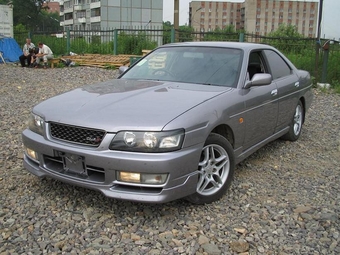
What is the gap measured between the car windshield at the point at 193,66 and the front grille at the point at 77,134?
58.0 inches

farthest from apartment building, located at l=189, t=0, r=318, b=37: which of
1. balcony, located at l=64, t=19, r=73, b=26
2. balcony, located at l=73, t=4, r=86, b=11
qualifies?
balcony, located at l=64, t=19, r=73, b=26

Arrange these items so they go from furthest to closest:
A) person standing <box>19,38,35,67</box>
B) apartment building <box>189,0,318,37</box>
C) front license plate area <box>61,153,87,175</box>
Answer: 1. apartment building <box>189,0,318,37</box>
2. person standing <box>19,38,35,67</box>
3. front license plate area <box>61,153,87,175</box>

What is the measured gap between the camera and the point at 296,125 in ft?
19.2

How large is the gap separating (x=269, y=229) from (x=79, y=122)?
1802 millimetres

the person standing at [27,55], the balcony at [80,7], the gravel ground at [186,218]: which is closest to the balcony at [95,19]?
the balcony at [80,7]

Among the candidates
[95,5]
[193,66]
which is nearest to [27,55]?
Answer: [193,66]

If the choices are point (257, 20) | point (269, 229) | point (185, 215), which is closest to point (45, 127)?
point (185, 215)

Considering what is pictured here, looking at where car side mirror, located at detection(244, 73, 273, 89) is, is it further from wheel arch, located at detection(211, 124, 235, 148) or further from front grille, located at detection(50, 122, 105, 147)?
front grille, located at detection(50, 122, 105, 147)

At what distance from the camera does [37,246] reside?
2.86 metres

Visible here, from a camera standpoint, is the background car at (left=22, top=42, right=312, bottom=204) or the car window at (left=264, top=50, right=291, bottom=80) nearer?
the background car at (left=22, top=42, right=312, bottom=204)

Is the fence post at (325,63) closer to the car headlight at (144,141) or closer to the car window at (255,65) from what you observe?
the car window at (255,65)

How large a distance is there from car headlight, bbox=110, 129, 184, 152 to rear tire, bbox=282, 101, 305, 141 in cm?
312

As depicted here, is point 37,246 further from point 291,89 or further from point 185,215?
point 291,89

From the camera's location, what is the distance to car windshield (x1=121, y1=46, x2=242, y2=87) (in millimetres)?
4207
